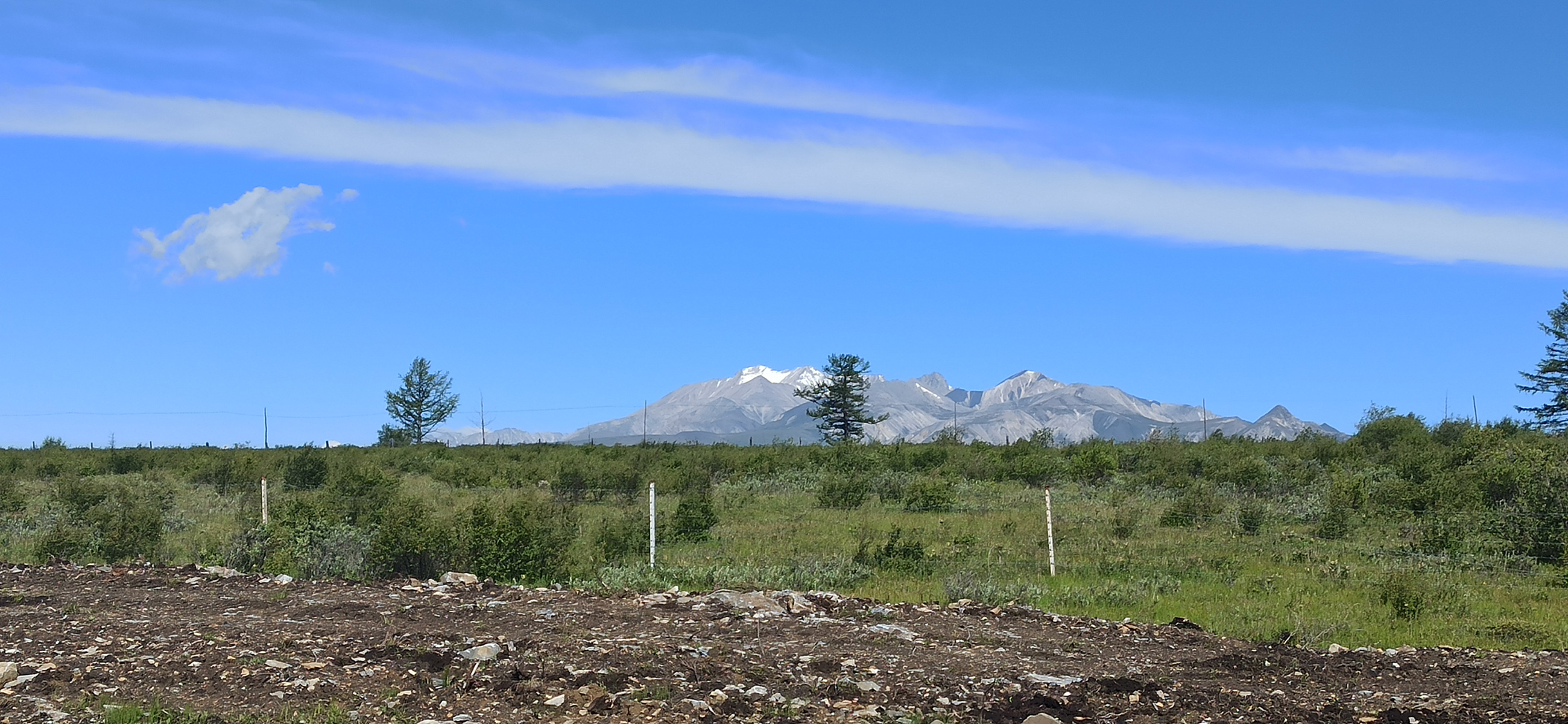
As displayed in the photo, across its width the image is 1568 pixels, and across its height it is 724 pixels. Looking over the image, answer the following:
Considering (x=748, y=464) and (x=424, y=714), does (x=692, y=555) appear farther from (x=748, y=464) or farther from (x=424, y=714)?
(x=748, y=464)

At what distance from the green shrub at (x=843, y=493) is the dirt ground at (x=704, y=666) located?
13602 mm

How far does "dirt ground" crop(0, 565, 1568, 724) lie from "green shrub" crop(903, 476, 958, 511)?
1275cm

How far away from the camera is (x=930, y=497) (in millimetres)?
24562

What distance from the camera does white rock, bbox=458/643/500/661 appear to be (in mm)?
8320

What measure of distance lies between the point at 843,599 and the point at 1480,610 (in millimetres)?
7606

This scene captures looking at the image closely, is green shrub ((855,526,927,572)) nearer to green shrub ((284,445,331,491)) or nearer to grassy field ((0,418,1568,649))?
grassy field ((0,418,1568,649))

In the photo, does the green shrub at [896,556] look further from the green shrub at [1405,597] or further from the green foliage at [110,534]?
the green foliage at [110,534]

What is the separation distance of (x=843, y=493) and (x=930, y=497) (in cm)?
229

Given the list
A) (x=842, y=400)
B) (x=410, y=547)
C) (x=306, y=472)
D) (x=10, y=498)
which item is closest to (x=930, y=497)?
(x=410, y=547)

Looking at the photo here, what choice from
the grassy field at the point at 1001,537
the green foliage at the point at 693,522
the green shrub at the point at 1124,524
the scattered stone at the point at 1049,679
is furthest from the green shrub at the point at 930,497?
the scattered stone at the point at 1049,679

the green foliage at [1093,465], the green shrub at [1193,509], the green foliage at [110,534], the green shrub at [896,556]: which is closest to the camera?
the green shrub at [896,556]

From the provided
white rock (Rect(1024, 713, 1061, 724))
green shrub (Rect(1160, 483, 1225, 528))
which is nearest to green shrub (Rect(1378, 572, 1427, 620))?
green shrub (Rect(1160, 483, 1225, 528))

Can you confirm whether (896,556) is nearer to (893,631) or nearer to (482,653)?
(893,631)

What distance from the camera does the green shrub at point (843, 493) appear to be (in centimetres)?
2527
